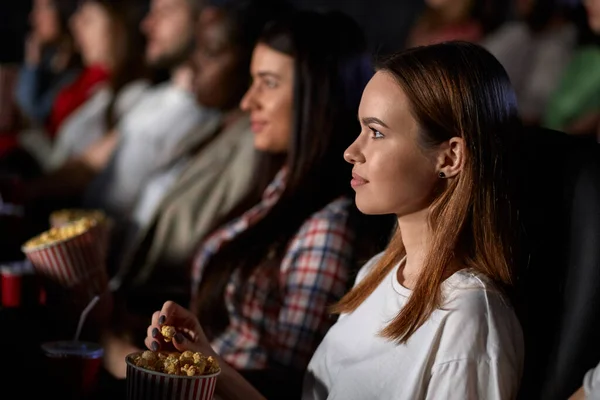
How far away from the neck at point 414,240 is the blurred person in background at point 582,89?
1.41 meters

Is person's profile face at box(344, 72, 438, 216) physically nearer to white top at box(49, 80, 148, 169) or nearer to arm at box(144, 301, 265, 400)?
arm at box(144, 301, 265, 400)

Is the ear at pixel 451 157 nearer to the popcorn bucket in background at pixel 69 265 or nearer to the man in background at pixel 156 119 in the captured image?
the popcorn bucket in background at pixel 69 265

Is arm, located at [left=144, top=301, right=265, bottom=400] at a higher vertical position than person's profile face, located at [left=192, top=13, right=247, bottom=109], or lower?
lower

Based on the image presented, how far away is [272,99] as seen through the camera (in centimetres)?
182

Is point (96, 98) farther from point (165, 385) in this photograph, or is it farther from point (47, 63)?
point (165, 385)

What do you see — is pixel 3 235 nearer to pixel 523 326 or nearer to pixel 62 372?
pixel 62 372

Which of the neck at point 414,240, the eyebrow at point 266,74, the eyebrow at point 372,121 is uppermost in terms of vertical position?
the eyebrow at point 266,74

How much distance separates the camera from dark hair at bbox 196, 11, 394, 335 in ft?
5.70

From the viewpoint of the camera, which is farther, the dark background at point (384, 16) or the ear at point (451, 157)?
the dark background at point (384, 16)

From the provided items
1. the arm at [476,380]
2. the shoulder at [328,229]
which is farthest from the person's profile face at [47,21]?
the arm at [476,380]

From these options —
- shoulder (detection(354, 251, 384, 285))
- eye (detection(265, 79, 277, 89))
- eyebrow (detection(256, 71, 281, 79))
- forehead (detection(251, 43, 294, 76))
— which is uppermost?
forehead (detection(251, 43, 294, 76))

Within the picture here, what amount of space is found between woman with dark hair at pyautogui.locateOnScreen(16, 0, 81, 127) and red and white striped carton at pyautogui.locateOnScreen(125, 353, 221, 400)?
3.76m

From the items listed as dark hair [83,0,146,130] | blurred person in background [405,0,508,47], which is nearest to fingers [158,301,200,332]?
blurred person in background [405,0,508,47]

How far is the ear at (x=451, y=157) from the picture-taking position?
3.90 feet
